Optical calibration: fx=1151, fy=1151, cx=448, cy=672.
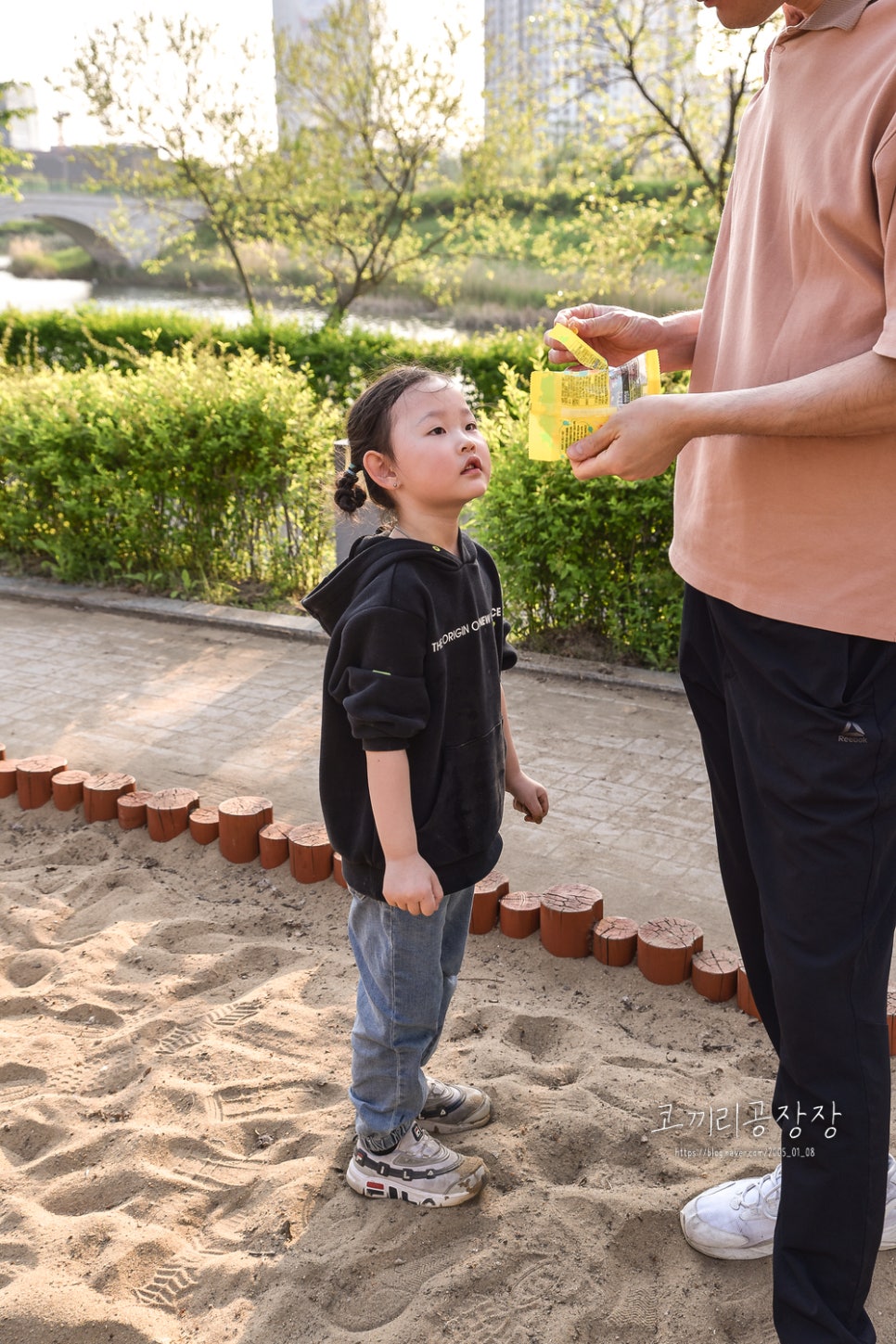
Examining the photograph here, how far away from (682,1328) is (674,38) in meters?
13.0

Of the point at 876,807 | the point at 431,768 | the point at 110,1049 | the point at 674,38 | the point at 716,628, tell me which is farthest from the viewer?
the point at 674,38

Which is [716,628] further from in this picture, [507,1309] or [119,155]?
[119,155]

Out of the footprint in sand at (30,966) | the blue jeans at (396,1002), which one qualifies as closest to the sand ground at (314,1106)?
the footprint in sand at (30,966)

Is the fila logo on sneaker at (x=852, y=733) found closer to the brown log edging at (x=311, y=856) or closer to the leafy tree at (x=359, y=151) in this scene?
the brown log edging at (x=311, y=856)

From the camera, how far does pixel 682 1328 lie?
205 centimetres

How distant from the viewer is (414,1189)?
2.36 m

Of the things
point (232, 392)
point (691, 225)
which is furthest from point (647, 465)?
point (691, 225)

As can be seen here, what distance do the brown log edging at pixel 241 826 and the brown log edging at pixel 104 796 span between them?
0.48 metres

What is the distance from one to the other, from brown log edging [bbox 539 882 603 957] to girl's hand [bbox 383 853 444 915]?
1.20 metres

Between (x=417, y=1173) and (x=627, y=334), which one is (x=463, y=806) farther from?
(x=627, y=334)

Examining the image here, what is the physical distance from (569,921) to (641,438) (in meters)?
1.83

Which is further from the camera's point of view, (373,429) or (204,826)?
(204,826)

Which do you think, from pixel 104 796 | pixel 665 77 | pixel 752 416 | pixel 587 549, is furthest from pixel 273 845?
pixel 665 77

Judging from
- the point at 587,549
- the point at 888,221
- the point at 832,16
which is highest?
the point at 832,16
